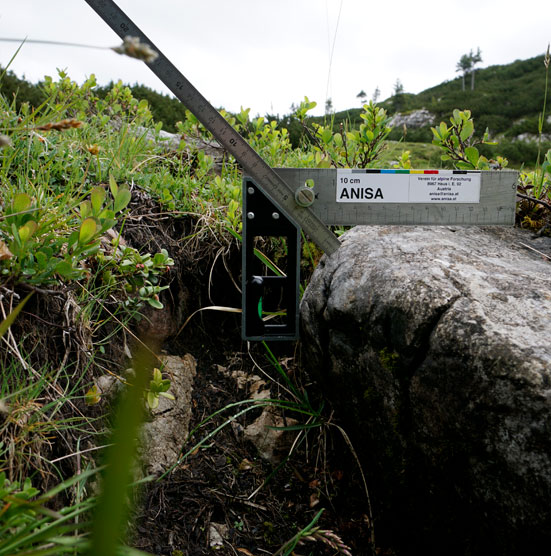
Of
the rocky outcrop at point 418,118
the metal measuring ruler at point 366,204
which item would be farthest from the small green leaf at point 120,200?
the rocky outcrop at point 418,118

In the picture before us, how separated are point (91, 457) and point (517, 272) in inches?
71.5

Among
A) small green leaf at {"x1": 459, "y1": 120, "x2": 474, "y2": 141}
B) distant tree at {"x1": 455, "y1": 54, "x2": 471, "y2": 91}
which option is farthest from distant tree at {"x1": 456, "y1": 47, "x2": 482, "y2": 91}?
small green leaf at {"x1": 459, "y1": 120, "x2": 474, "y2": 141}

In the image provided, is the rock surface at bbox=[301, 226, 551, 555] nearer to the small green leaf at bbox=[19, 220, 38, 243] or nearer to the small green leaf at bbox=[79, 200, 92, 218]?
the small green leaf at bbox=[79, 200, 92, 218]

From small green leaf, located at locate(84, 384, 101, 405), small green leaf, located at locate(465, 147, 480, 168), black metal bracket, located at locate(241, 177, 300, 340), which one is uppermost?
small green leaf, located at locate(465, 147, 480, 168)

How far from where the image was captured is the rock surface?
140 centimetres

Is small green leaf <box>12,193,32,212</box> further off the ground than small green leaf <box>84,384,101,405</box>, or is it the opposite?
small green leaf <box>12,193,32,212</box>

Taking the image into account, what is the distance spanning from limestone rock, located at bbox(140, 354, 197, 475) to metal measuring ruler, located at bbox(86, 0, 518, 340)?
1.27ft

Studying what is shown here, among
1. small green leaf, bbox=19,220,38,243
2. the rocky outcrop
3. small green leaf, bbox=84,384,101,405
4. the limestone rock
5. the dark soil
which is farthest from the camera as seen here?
the rocky outcrop

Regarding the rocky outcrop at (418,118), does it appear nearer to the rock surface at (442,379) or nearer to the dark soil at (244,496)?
the rock surface at (442,379)

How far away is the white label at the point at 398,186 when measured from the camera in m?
2.32

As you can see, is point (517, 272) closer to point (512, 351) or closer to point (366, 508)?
point (512, 351)

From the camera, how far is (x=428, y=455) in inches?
64.7

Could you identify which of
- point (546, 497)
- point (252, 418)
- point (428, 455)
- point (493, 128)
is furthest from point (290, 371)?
point (493, 128)

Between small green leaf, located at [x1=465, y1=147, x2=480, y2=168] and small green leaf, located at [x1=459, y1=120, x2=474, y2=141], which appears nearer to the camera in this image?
small green leaf, located at [x1=465, y1=147, x2=480, y2=168]
